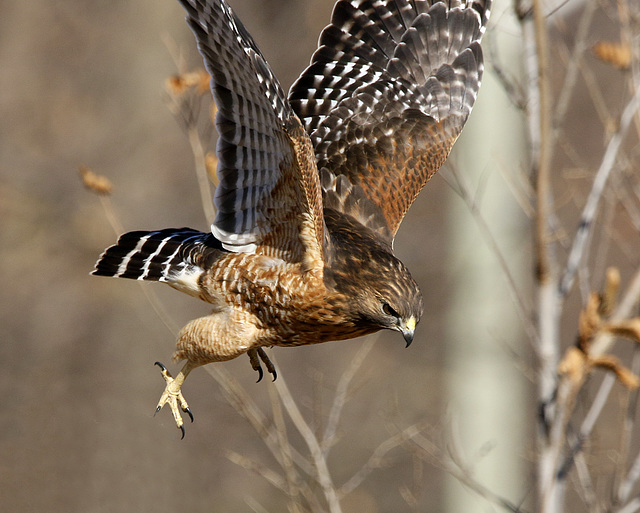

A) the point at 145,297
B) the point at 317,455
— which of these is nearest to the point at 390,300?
the point at 317,455

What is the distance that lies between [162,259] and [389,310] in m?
1.11

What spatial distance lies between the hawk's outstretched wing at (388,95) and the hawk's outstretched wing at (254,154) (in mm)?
663

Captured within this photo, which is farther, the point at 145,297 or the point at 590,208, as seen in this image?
the point at 145,297

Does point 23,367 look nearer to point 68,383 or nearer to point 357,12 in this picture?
point 68,383

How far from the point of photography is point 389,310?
128 inches

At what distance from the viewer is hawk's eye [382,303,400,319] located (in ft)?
10.6

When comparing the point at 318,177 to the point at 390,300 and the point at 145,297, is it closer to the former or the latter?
the point at 390,300

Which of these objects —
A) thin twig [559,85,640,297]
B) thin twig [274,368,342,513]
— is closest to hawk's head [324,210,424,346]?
thin twig [274,368,342,513]

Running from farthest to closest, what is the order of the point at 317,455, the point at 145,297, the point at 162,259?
the point at 145,297, the point at 317,455, the point at 162,259

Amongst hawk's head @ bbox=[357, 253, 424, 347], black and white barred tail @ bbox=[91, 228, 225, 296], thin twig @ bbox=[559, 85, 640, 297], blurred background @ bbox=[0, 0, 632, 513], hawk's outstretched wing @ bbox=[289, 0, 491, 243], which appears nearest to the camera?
hawk's head @ bbox=[357, 253, 424, 347]

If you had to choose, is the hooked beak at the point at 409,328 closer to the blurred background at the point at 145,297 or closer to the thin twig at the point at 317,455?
the thin twig at the point at 317,455

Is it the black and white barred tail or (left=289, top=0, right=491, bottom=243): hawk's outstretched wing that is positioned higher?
(left=289, top=0, right=491, bottom=243): hawk's outstretched wing

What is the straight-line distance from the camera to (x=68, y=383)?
340 inches

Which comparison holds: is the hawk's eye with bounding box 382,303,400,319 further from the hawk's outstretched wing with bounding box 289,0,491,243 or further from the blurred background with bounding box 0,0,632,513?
the blurred background with bounding box 0,0,632,513
